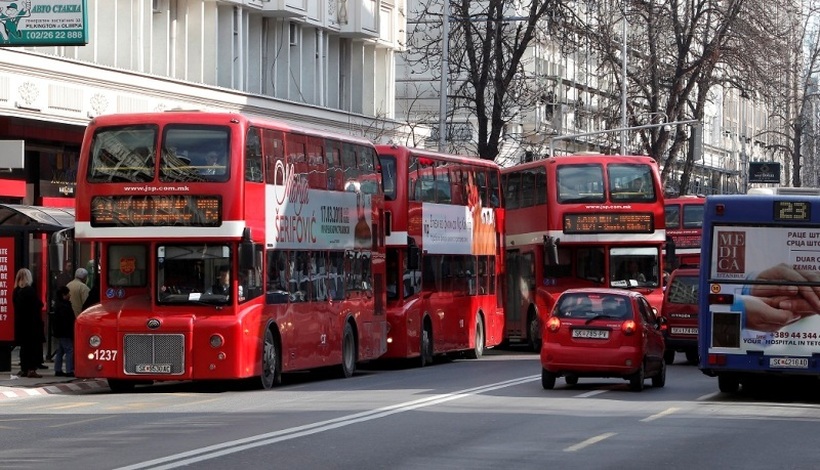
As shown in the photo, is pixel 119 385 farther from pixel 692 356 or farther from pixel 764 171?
pixel 764 171

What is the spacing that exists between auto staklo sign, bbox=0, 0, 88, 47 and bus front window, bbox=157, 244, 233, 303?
4673 millimetres

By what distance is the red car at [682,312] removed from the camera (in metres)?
33.5

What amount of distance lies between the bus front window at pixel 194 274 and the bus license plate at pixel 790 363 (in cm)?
759

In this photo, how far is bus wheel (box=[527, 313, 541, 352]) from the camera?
128ft

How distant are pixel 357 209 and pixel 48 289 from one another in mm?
5539

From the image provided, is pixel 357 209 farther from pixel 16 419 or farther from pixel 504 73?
pixel 504 73

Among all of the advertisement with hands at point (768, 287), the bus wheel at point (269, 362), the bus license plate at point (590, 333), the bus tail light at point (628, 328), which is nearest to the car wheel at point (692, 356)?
the bus tail light at point (628, 328)

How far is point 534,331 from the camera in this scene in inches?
1554

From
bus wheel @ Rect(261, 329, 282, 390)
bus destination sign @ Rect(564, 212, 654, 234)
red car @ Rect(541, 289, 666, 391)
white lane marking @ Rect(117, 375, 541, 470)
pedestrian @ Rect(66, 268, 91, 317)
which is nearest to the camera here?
white lane marking @ Rect(117, 375, 541, 470)

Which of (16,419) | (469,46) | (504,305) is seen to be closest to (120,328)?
(16,419)

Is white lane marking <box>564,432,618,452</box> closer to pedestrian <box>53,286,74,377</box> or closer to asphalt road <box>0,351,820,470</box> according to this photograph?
asphalt road <box>0,351,820,470</box>

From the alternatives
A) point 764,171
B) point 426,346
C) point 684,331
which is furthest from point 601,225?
point 764,171

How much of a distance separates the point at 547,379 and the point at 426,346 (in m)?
8.65

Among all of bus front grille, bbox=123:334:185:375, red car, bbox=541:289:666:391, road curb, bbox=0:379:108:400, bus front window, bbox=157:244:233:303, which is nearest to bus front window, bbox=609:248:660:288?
red car, bbox=541:289:666:391
